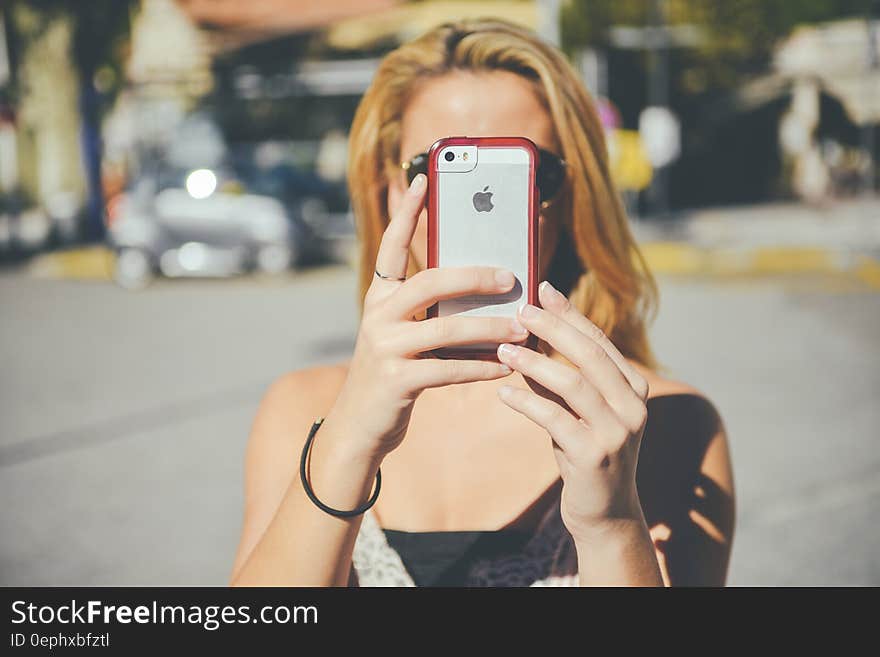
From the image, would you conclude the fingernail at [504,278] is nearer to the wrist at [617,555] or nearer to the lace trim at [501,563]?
the wrist at [617,555]

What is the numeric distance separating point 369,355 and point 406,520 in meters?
0.63

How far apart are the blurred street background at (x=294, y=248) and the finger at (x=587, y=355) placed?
10.2ft

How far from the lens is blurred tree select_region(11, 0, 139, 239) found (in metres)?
17.8

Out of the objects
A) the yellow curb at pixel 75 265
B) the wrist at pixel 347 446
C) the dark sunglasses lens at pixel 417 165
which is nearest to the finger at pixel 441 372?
the wrist at pixel 347 446

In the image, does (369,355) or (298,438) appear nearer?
(369,355)

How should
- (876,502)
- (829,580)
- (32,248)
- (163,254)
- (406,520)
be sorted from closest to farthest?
(406,520)
(829,580)
(876,502)
(163,254)
(32,248)

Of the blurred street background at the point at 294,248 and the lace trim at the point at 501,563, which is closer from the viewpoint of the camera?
the lace trim at the point at 501,563

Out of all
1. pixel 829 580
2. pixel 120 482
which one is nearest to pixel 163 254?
pixel 120 482

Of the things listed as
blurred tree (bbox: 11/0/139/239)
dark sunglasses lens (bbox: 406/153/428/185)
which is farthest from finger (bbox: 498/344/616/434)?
blurred tree (bbox: 11/0/139/239)

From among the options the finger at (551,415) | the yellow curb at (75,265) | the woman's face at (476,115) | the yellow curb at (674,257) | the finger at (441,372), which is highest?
the woman's face at (476,115)

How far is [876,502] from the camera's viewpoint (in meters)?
4.66

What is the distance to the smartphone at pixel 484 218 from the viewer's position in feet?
3.63

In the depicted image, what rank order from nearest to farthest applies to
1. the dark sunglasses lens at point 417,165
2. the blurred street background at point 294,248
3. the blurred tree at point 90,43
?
1. the dark sunglasses lens at point 417,165
2. the blurred street background at point 294,248
3. the blurred tree at point 90,43

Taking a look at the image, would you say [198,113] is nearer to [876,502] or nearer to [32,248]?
[32,248]
